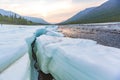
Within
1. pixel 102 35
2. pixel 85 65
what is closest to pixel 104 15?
pixel 102 35

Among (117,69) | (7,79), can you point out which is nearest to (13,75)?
(7,79)

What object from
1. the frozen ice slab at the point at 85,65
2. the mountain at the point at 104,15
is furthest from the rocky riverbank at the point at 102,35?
the mountain at the point at 104,15

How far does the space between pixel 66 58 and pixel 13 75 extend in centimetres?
101

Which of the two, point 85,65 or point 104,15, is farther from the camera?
point 104,15

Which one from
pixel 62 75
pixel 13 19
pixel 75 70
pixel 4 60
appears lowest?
pixel 13 19

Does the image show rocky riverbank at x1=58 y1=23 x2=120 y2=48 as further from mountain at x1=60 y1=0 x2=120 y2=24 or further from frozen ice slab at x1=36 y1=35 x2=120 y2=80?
mountain at x1=60 y1=0 x2=120 y2=24

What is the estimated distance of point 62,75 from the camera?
274 cm

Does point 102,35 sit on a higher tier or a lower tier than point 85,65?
lower

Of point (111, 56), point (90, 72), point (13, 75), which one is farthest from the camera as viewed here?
point (111, 56)

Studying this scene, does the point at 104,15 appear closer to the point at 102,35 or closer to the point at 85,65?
the point at 102,35

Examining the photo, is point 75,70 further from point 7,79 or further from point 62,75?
point 7,79

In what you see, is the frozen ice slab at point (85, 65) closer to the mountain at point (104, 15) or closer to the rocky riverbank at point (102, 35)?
the rocky riverbank at point (102, 35)

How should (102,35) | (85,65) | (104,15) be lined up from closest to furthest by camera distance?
(85,65)
(102,35)
(104,15)

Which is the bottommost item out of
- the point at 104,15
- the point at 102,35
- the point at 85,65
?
the point at 104,15
